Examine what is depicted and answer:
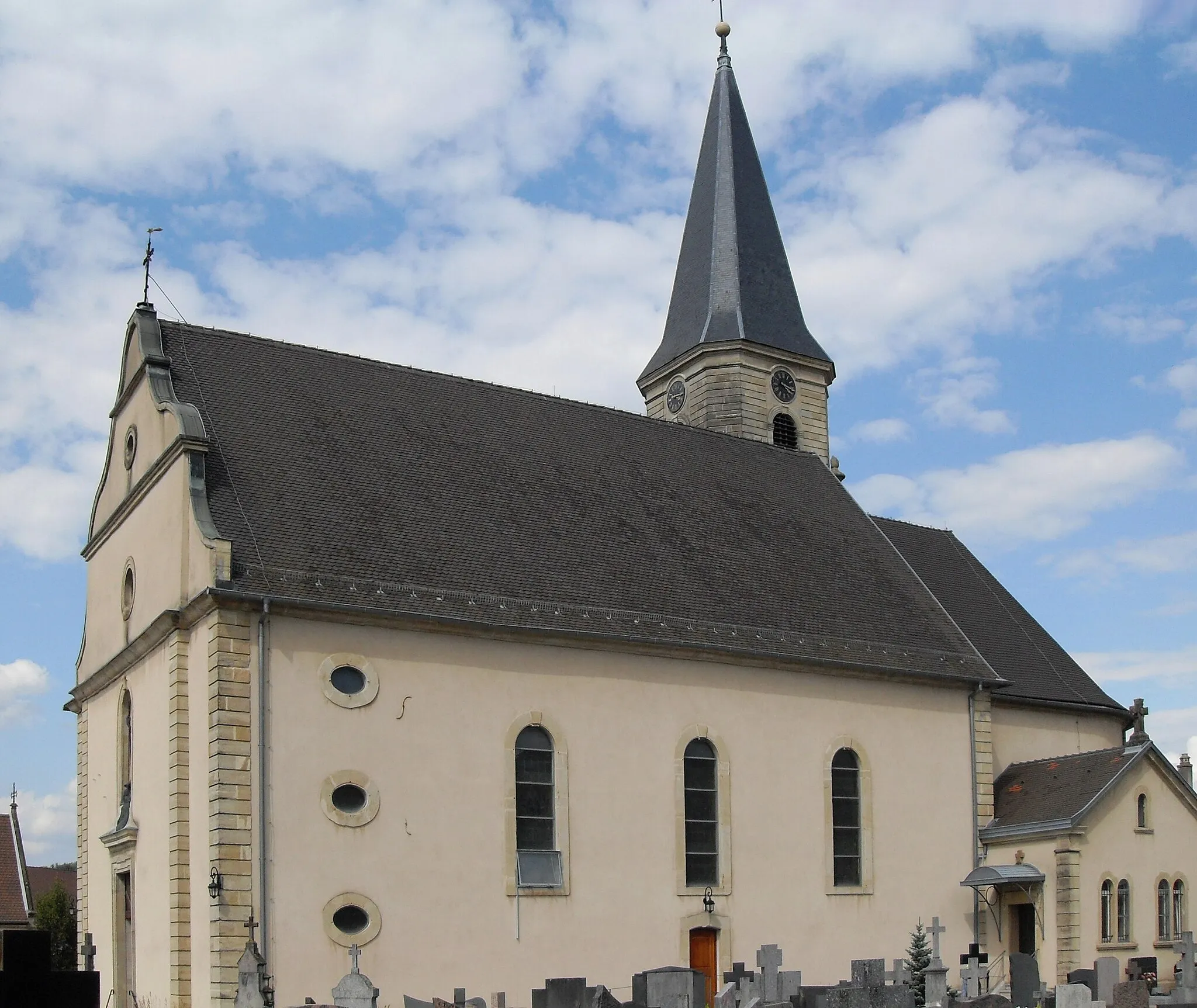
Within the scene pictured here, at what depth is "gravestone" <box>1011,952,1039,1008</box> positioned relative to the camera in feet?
65.3

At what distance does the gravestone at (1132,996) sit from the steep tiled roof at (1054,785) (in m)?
9.12

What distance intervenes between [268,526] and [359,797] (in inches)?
171

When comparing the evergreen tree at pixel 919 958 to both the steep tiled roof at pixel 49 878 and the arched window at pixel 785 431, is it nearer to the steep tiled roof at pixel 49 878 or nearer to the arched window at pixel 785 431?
the arched window at pixel 785 431

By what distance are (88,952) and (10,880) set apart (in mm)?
25468

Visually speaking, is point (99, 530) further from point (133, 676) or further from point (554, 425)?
point (554, 425)

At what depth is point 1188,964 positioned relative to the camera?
72.5ft

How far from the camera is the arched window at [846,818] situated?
26578 millimetres

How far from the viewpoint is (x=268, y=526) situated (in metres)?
22.0

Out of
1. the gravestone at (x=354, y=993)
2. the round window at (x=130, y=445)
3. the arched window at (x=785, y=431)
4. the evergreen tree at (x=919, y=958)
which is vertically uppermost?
the arched window at (x=785, y=431)

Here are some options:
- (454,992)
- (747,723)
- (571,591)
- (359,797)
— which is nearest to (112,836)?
(359,797)

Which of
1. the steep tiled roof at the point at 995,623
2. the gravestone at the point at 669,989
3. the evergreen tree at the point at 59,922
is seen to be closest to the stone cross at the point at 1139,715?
the steep tiled roof at the point at 995,623

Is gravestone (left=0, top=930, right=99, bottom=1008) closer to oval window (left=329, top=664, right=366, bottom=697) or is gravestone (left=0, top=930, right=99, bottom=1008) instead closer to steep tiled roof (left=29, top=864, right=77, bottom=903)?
oval window (left=329, top=664, right=366, bottom=697)

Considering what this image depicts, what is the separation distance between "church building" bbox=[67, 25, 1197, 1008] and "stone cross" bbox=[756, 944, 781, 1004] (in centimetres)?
352

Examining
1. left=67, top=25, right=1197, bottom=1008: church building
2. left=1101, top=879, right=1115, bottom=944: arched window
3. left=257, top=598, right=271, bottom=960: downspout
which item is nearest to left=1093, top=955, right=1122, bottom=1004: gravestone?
left=67, top=25, right=1197, bottom=1008: church building
